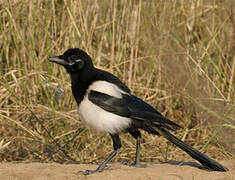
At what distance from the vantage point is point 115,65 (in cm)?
473

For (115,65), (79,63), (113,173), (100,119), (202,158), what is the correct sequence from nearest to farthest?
(113,173) < (202,158) < (100,119) < (79,63) < (115,65)

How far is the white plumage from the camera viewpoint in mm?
3404

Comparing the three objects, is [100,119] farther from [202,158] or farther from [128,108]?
[202,158]

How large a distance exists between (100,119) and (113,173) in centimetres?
50

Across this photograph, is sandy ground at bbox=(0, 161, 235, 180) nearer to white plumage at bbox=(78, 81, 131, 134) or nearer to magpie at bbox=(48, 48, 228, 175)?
magpie at bbox=(48, 48, 228, 175)

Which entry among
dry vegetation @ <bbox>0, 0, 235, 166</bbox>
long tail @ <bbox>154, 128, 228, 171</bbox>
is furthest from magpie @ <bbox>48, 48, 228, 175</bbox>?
dry vegetation @ <bbox>0, 0, 235, 166</bbox>

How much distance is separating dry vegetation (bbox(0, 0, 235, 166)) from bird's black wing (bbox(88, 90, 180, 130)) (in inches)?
31.7

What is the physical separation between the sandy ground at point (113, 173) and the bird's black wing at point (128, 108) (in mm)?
366

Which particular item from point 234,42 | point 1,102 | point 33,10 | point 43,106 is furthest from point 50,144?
point 234,42

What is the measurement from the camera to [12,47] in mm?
4992

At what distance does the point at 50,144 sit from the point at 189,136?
4.78 ft

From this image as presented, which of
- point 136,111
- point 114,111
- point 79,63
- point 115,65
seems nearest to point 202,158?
point 136,111

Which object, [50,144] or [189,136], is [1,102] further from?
[189,136]

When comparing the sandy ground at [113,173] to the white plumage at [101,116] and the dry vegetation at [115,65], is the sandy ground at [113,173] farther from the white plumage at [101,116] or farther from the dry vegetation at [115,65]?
the dry vegetation at [115,65]
